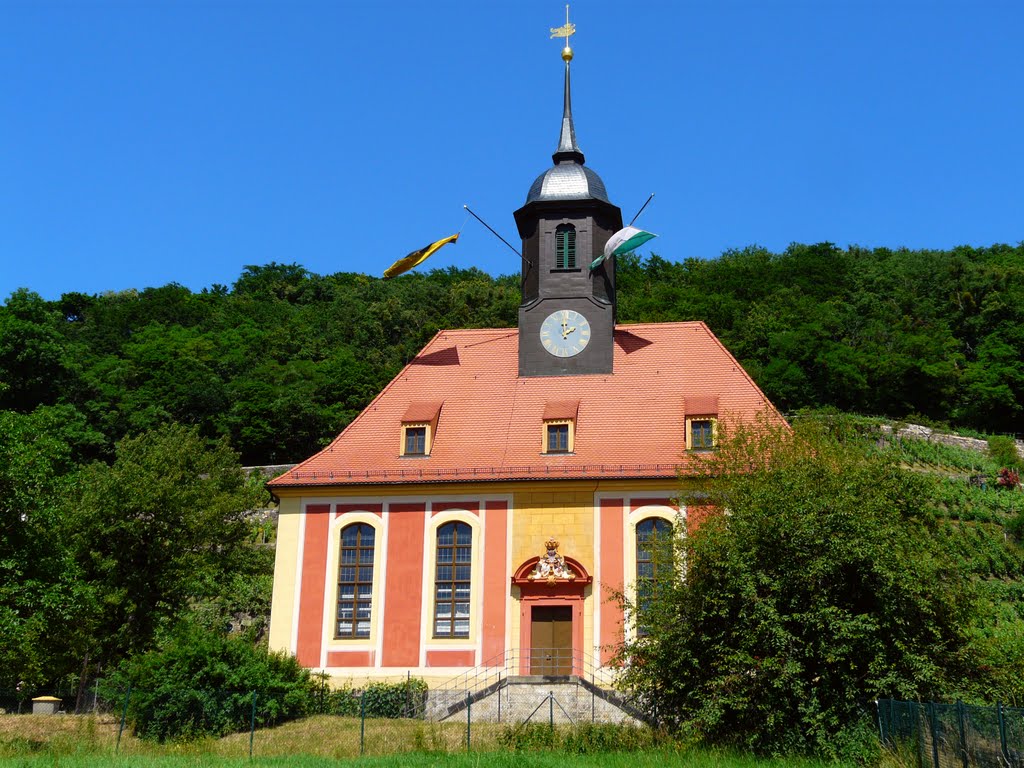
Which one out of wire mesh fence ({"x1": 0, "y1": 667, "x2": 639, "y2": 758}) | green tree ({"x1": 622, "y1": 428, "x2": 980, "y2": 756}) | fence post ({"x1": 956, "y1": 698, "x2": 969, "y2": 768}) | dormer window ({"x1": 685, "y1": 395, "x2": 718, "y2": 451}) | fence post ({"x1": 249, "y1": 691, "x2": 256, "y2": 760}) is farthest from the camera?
dormer window ({"x1": 685, "y1": 395, "x2": 718, "y2": 451})

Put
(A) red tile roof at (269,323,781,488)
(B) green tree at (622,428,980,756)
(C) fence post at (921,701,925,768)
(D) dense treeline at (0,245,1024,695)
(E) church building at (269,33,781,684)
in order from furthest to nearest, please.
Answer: (D) dense treeline at (0,245,1024,695), (A) red tile roof at (269,323,781,488), (E) church building at (269,33,781,684), (B) green tree at (622,428,980,756), (C) fence post at (921,701,925,768)

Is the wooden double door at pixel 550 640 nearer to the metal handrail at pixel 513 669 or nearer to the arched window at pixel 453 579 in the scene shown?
the metal handrail at pixel 513 669

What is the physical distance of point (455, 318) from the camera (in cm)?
7800

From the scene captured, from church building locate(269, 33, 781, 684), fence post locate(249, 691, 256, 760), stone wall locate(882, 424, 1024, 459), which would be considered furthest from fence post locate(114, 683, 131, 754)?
stone wall locate(882, 424, 1024, 459)

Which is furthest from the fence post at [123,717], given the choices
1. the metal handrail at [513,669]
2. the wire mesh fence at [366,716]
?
the metal handrail at [513,669]

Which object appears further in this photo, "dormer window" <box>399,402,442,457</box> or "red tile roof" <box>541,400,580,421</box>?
"dormer window" <box>399,402,442,457</box>

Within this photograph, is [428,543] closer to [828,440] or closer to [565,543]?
[565,543]

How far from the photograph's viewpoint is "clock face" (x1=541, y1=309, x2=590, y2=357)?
3519 cm

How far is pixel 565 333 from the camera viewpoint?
116 feet

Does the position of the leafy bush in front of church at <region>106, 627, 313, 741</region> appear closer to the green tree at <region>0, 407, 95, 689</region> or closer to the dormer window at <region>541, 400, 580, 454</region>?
the green tree at <region>0, 407, 95, 689</region>

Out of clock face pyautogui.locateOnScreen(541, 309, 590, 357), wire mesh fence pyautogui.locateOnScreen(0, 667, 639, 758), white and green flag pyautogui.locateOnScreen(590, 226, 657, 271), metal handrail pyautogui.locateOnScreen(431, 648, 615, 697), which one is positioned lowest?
wire mesh fence pyautogui.locateOnScreen(0, 667, 639, 758)

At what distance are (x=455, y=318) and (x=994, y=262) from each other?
125ft

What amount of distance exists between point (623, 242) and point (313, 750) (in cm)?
1753

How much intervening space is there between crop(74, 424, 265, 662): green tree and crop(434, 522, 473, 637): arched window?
8353 mm
